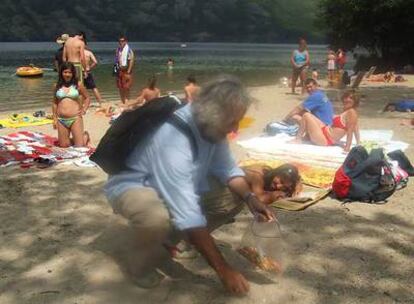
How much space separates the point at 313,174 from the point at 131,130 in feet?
11.5

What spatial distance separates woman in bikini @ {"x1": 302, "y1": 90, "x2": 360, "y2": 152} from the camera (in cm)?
731

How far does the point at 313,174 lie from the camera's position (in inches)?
243

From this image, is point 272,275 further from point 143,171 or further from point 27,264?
point 27,264

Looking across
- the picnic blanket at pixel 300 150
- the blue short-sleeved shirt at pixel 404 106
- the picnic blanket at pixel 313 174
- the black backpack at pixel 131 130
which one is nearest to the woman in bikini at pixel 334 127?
the picnic blanket at pixel 300 150

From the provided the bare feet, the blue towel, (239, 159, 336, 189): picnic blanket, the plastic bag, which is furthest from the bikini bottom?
the bare feet

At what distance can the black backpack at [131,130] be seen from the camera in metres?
3.17

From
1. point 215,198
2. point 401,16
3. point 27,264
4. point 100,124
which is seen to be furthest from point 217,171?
point 401,16

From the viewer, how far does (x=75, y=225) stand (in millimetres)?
4535

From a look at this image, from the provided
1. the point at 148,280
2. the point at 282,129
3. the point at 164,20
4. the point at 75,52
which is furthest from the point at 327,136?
the point at 164,20

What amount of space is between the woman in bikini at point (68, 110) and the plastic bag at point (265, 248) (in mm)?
4679

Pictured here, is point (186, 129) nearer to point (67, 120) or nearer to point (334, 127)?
point (67, 120)

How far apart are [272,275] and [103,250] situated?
137 centimetres

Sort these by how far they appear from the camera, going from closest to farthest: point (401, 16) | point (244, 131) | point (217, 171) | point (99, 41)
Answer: point (217, 171) → point (244, 131) → point (401, 16) → point (99, 41)

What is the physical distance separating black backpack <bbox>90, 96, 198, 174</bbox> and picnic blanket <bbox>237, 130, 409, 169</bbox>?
386 centimetres
